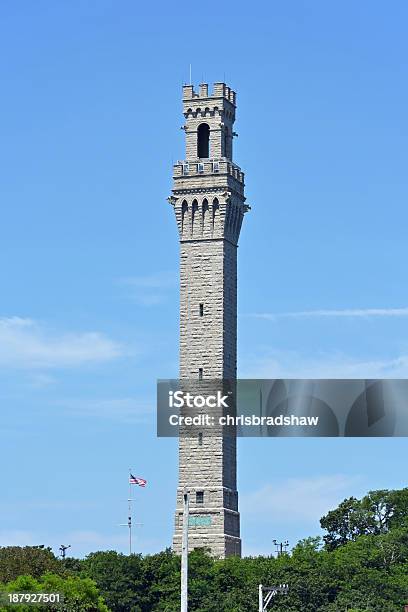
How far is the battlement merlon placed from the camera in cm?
15700

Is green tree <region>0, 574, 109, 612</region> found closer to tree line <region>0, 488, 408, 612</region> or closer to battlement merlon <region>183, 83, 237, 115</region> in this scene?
tree line <region>0, 488, 408, 612</region>

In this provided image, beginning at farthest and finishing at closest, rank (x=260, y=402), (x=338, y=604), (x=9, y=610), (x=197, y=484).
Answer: (x=197, y=484) → (x=338, y=604) → (x=9, y=610) → (x=260, y=402)

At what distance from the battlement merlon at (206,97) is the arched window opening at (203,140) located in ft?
6.85

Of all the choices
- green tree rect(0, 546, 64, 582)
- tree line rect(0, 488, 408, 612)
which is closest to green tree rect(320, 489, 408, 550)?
tree line rect(0, 488, 408, 612)

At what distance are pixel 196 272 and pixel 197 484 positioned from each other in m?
18.3

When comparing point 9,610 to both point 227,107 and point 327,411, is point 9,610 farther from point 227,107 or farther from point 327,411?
point 227,107

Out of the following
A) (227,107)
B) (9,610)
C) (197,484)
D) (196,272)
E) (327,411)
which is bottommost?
(9,610)

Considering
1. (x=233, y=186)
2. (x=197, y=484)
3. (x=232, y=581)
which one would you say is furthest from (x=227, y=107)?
(x=232, y=581)

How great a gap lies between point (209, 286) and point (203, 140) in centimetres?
1426

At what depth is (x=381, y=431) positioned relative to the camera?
3529 inches

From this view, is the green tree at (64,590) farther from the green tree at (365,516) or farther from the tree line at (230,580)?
the green tree at (365,516)

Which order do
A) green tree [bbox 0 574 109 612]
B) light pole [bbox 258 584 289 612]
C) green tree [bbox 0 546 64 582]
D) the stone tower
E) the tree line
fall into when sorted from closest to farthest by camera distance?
light pole [bbox 258 584 289 612] → green tree [bbox 0 574 109 612] → green tree [bbox 0 546 64 582] → the tree line → the stone tower

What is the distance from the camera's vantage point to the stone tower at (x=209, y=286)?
150 metres

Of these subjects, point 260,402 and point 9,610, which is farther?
point 9,610
